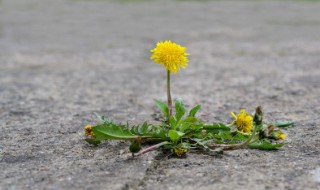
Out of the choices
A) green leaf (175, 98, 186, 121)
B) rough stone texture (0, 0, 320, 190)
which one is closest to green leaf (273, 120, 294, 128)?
rough stone texture (0, 0, 320, 190)

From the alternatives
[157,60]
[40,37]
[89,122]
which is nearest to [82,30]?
[40,37]

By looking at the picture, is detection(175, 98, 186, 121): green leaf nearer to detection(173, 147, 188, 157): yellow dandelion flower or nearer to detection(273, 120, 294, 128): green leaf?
detection(173, 147, 188, 157): yellow dandelion flower

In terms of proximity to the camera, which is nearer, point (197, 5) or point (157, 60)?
point (157, 60)

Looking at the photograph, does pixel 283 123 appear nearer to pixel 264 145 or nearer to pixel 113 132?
pixel 264 145

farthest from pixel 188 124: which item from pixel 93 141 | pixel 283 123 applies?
pixel 283 123

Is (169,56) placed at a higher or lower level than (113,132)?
higher

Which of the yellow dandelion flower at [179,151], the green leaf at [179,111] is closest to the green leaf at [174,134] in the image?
the yellow dandelion flower at [179,151]

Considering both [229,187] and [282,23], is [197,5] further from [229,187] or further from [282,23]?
[229,187]

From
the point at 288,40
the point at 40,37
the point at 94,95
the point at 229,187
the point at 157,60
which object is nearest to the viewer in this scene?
the point at 229,187
